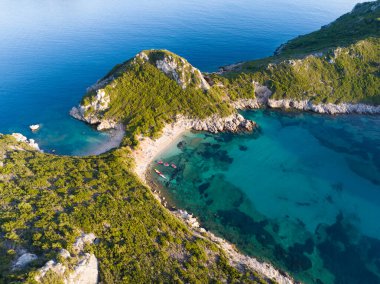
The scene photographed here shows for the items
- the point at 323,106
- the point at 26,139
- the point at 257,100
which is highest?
the point at 323,106

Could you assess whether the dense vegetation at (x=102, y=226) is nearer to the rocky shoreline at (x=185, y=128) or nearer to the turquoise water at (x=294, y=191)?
the turquoise water at (x=294, y=191)

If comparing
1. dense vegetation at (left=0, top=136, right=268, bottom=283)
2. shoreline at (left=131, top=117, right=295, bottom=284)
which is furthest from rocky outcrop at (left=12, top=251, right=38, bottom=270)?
shoreline at (left=131, top=117, right=295, bottom=284)

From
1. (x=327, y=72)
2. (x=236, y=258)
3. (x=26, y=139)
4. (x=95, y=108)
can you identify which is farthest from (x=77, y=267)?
(x=327, y=72)

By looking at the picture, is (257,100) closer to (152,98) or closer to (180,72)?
(180,72)

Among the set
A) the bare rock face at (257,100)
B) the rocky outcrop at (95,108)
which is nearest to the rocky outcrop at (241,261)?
the rocky outcrop at (95,108)

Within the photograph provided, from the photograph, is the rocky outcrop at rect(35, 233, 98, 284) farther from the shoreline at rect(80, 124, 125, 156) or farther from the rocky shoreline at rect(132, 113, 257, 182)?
the shoreline at rect(80, 124, 125, 156)

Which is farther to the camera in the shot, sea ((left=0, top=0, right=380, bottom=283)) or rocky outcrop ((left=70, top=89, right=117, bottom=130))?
rocky outcrop ((left=70, top=89, right=117, bottom=130))
